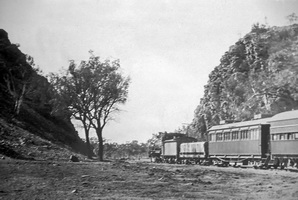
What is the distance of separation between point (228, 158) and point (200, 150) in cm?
525

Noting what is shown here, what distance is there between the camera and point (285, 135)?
20609mm

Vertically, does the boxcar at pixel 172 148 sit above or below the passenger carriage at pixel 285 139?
below

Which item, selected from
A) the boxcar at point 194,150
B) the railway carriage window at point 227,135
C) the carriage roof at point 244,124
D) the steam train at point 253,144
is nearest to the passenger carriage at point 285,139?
the steam train at point 253,144

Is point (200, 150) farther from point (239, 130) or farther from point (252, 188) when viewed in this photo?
point (252, 188)

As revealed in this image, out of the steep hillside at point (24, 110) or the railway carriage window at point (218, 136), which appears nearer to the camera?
the steep hillside at point (24, 110)

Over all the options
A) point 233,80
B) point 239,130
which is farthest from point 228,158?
point 233,80

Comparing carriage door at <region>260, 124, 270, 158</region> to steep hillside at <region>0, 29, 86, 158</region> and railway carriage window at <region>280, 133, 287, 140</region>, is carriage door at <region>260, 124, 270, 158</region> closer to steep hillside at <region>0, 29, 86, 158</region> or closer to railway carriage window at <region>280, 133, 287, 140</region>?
railway carriage window at <region>280, 133, 287, 140</region>

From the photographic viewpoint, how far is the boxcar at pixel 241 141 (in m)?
23.0

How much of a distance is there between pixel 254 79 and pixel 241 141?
49780 mm

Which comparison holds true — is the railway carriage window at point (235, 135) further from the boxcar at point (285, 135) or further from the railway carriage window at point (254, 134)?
the boxcar at point (285, 135)

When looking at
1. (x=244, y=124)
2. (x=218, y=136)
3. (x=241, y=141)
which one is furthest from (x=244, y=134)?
(x=218, y=136)

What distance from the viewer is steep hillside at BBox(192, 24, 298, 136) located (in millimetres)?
57272

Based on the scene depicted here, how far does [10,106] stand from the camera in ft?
109

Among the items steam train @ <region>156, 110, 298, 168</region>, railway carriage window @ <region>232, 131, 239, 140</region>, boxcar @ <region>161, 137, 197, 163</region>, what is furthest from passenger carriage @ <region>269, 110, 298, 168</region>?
boxcar @ <region>161, 137, 197, 163</region>
